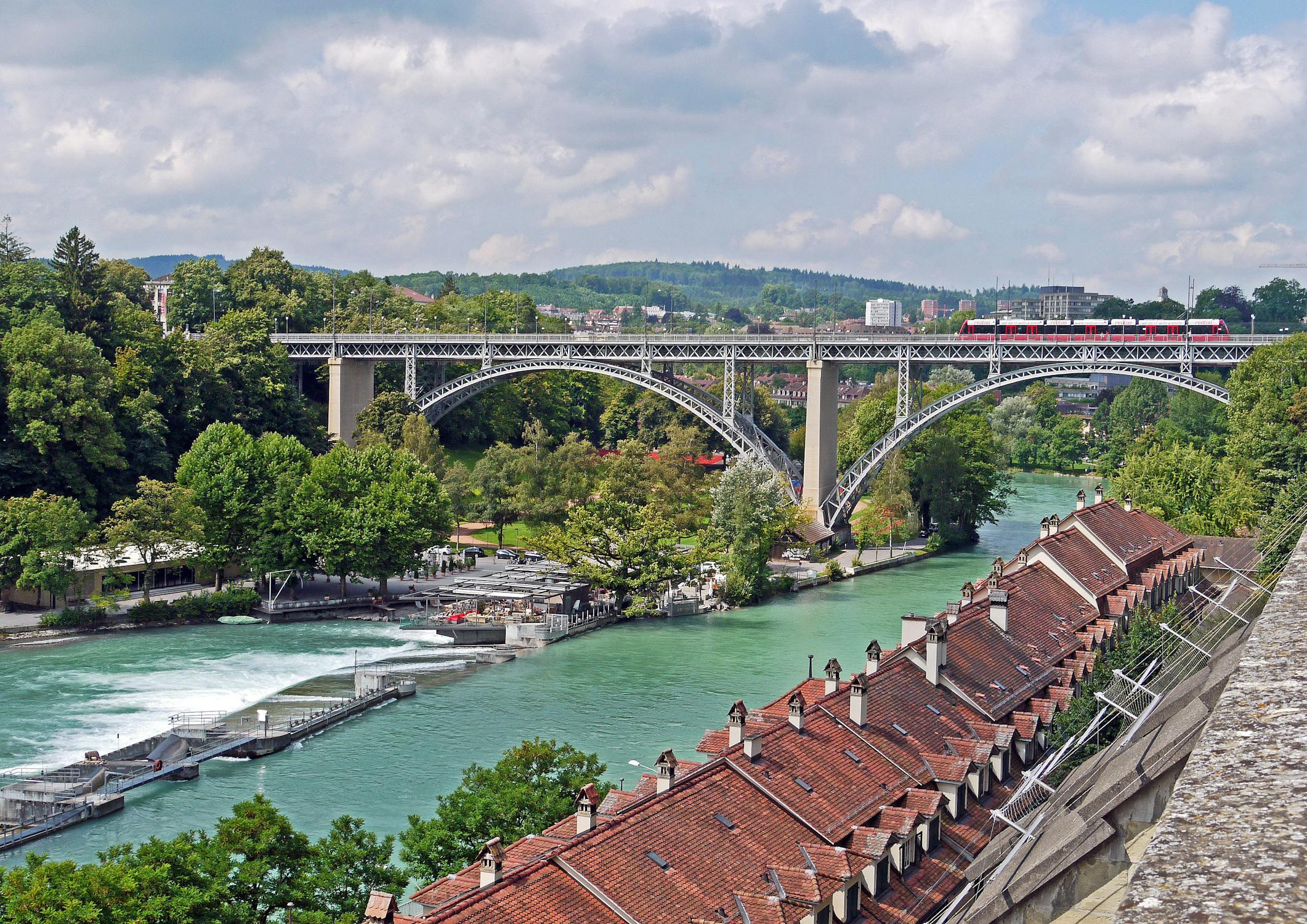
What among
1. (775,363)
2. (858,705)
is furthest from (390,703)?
(775,363)

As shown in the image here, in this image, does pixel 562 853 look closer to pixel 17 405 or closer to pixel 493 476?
pixel 17 405

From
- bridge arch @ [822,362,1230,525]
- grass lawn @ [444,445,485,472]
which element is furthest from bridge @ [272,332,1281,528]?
grass lawn @ [444,445,485,472]

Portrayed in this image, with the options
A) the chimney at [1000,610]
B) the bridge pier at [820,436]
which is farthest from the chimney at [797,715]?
the bridge pier at [820,436]

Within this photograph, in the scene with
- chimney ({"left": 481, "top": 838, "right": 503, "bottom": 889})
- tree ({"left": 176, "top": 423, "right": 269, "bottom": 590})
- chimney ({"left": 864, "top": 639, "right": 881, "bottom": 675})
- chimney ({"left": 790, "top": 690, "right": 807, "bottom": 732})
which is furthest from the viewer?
tree ({"left": 176, "top": 423, "right": 269, "bottom": 590})

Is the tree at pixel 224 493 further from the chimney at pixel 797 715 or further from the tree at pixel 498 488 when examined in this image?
the chimney at pixel 797 715

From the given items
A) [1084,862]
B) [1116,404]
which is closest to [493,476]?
[1084,862]

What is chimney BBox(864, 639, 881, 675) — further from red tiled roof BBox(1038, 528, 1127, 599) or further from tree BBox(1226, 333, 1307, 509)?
tree BBox(1226, 333, 1307, 509)
